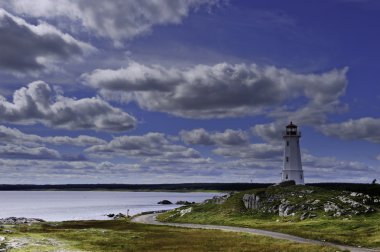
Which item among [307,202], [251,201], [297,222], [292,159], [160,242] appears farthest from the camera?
[292,159]

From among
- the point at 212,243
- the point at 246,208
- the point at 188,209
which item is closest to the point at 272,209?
the point at 246,208

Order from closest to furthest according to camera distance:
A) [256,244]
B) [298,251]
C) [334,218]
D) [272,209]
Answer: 1. [298,251]
2. [256,244]
3. [334,218]
4. [272,209]

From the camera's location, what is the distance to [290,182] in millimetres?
123938

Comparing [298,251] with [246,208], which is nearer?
[298,251]

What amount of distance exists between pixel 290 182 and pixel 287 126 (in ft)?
51.3

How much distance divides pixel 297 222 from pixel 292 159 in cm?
3398

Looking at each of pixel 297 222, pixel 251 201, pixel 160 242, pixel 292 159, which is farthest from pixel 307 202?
pixel 160 242

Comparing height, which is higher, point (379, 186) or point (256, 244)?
point (379, 186)

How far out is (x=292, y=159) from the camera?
126000mm

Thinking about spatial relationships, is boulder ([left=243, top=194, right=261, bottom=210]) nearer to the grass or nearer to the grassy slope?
the grassy slope

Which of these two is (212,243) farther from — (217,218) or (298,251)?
(217,218)

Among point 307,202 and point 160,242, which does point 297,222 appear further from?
point 160,242

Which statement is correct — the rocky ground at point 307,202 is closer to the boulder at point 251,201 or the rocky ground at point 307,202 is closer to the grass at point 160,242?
the boulder at point 251,201

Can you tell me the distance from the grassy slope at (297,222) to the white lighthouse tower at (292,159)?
495 inches
